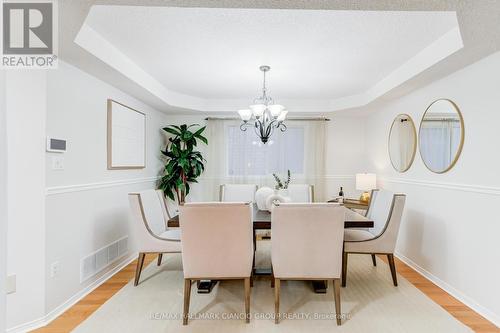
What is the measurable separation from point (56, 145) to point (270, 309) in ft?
7.49

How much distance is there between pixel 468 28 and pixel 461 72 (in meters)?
0.96

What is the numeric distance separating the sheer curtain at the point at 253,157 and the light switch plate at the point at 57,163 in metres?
2.74

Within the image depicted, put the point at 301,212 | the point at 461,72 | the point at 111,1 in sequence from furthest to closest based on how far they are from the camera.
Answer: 1. the point at 461,72
2. the point at 301,212
3. the point at 111,1

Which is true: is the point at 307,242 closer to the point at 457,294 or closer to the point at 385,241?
the point at 385,241

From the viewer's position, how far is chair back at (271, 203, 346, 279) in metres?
2.14

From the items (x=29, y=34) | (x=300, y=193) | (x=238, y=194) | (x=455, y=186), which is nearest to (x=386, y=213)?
(x=455, y=186)

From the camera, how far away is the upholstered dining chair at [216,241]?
2.12 meters

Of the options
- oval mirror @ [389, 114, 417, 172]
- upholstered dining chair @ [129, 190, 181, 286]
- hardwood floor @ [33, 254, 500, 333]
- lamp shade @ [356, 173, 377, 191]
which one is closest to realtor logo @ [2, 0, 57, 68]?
upholstered dining chair @ [129, 190, 181, 286]

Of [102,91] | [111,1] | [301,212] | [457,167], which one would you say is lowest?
[301,212]

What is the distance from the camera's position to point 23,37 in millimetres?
1921

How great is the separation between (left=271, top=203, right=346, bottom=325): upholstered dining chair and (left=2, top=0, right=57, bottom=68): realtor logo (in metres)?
2.03

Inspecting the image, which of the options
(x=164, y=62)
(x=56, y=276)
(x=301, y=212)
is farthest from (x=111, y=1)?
(x=56, y=276)

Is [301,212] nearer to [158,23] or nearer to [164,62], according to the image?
[158,23]

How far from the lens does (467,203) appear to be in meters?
2.57
